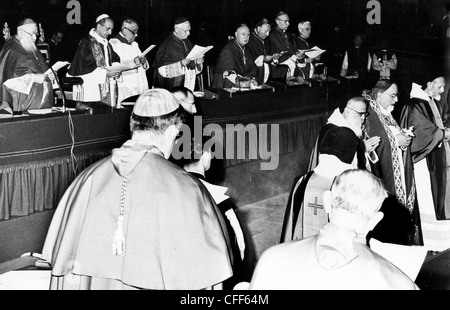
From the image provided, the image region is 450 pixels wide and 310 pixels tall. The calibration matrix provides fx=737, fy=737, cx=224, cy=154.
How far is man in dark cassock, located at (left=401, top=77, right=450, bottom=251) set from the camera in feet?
25.2

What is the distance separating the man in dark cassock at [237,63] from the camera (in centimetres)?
1033

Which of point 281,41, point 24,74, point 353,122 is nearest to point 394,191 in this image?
point 353,122

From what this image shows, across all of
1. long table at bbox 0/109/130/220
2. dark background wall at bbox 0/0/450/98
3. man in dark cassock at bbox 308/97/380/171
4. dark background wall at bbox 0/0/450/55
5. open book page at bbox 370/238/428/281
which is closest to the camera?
open book page at bbox 370/238/428/281

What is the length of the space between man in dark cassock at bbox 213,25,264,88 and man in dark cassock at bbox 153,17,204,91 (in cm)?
40

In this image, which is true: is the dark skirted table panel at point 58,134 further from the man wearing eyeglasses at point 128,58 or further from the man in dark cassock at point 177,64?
the man in dark cassock at point 177,64

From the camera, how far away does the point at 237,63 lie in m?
10.9

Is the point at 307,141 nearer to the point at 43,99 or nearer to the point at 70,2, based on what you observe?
the point at 43,99

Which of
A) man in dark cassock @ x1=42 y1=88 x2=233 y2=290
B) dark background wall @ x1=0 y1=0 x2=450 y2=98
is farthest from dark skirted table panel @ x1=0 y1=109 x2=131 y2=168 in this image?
dark background wall @ x1=0 y1=0 x2=450 y2=98

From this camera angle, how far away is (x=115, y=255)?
11.1ft

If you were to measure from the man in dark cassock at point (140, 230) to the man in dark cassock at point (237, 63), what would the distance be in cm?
680

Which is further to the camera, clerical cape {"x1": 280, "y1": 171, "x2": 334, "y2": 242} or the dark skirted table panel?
the dark skirted table panel

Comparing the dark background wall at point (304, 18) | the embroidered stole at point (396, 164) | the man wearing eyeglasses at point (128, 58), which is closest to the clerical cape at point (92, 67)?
the man wearing eyeglasses at point (128, 58)

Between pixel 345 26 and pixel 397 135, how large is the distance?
29.3ft

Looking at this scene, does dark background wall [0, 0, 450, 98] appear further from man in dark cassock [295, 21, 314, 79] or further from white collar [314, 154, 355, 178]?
white collar [314, 154, 355, 178]
